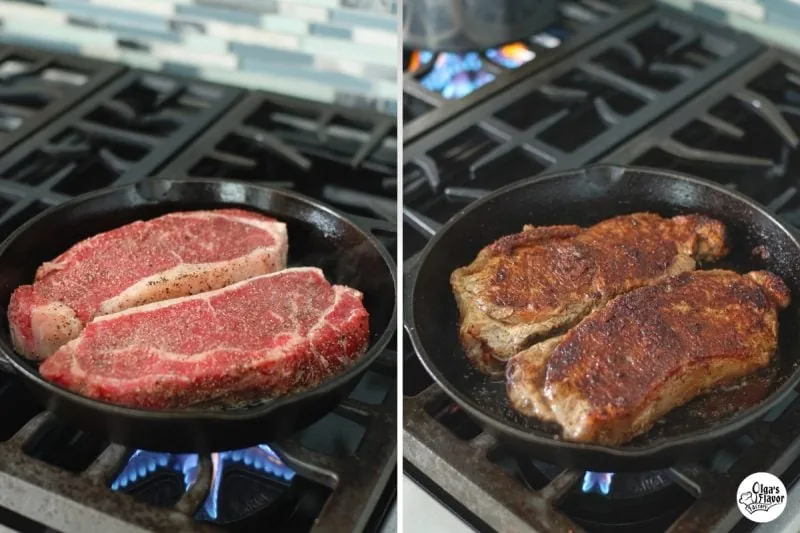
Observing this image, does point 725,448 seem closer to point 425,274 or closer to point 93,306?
point 425,274

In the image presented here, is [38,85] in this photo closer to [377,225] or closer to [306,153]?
[306,153]

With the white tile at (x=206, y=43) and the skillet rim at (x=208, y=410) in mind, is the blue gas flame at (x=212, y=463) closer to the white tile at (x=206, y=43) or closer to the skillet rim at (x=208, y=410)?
the skillet rim at (x=208, y=410)

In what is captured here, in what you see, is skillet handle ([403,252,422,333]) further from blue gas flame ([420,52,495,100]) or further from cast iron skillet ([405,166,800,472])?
blue gas flame ([420,52,495,100])

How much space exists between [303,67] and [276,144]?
0.16 m

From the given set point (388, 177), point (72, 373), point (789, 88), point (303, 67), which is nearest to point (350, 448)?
point (72, 373)

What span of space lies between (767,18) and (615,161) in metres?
0.37

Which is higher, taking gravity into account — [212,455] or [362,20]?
[362,20]

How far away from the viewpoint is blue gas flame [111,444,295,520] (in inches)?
27.5

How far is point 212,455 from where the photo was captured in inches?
28.0

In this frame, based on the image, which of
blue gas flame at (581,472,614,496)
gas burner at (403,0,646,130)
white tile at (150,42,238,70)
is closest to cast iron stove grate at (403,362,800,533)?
blue gas flame at (581,472,614,496)

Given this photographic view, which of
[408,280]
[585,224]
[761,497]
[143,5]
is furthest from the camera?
[143,5]

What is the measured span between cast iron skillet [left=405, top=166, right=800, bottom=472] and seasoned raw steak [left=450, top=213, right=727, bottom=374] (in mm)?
22

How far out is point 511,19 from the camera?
116 cm

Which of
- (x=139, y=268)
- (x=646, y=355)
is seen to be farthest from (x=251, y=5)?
(x=646, y=355)
